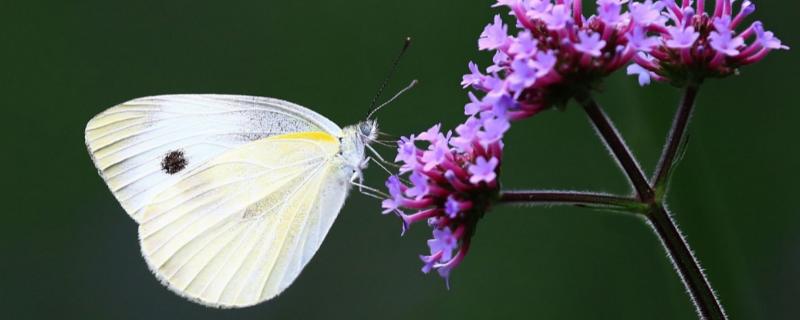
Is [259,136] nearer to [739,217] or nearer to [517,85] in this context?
[517,85]

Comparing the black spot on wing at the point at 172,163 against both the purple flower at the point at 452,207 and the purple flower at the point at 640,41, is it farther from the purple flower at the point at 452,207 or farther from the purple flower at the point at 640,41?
the purple flower at the point at 640,41

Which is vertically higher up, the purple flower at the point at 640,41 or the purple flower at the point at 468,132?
the purple flower at the point at 640,41

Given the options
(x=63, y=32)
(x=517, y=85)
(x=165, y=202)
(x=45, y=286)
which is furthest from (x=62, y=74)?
(x=517, y=85)

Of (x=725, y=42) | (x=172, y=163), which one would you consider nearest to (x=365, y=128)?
(x=172, y=163)

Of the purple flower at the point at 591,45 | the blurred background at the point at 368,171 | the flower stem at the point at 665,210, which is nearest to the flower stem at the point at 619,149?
the flower stem at the point at 665,210

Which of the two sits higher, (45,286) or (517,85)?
(517,85)

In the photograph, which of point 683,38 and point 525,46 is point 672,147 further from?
point 525,46
